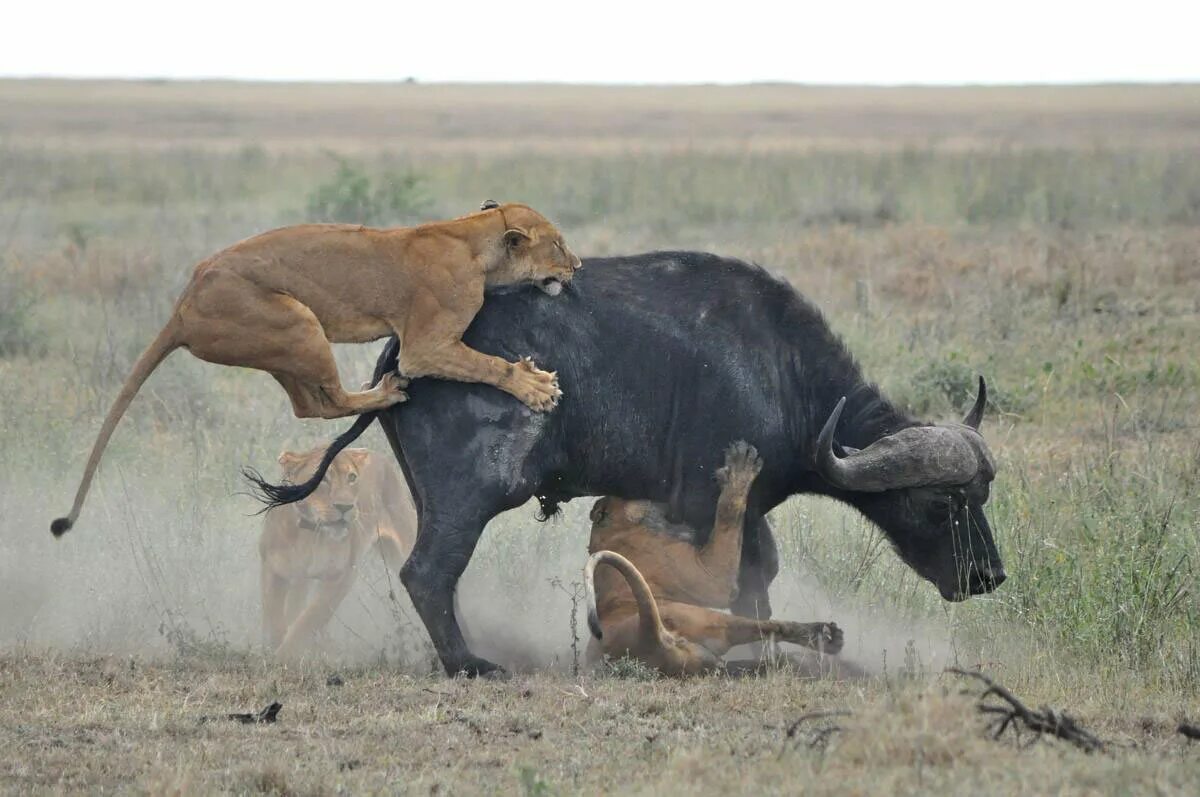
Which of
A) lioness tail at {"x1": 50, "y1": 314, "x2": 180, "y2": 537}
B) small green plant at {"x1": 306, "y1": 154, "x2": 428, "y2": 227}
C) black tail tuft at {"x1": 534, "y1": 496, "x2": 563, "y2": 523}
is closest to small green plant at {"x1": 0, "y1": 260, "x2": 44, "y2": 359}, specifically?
small green plant at {"x1": 306, "y1": 154, "x2": 428, "y2": 227}

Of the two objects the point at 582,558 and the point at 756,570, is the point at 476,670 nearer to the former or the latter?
the point at 756,570

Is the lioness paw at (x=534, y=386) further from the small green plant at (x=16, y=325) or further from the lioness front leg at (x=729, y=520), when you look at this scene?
the small green plant at (x=16, y=325)

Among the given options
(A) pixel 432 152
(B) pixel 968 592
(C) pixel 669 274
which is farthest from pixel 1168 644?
(A) pixel 432 152

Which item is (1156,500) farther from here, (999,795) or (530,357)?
(999,795)

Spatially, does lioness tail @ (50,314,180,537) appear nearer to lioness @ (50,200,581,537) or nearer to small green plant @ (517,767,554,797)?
lioness @ (50,200,581,537)

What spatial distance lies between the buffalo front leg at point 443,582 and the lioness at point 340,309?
644 millimetres

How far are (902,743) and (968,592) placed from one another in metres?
3.06

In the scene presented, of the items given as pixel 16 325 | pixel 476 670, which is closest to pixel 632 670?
pixel 476 670

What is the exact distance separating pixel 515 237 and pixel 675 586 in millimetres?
1810

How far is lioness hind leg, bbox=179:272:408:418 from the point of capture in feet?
25.8

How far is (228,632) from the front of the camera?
9.38 m

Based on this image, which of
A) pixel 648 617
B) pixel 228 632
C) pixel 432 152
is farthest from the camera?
pixel 432 152

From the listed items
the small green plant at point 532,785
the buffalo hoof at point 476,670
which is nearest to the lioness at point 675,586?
the buffalo hoof at point 476,670

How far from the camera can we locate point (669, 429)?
8516 millimetres
